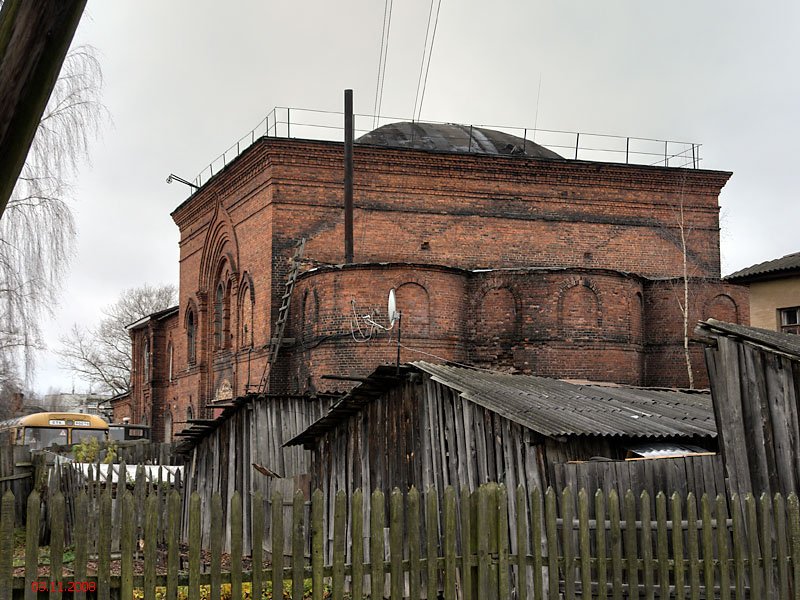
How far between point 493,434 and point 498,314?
50.5 feet

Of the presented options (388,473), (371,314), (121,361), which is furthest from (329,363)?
(121,361)

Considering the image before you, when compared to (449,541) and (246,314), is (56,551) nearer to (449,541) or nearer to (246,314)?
(449,541)

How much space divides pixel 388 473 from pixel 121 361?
5538 cm

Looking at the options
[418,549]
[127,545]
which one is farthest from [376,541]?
[127,545]

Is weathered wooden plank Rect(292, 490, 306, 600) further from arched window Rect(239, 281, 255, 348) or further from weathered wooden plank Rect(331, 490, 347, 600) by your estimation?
arched window Rect(239, 281, 255, 348)

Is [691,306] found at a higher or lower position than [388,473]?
higher

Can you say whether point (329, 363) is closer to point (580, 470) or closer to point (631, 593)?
point (580, 470)

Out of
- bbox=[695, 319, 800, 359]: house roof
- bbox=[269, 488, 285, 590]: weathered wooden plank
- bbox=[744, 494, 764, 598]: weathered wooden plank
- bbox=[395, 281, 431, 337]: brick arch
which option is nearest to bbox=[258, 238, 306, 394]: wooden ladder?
bbox=[395, 281, 431, 337]: brick arch

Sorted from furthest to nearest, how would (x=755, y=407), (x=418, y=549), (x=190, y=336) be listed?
(x=190, y=336) → (x=755, y=407) → (x=418, y=549)

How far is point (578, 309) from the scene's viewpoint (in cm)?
2586

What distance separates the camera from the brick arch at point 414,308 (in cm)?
2501

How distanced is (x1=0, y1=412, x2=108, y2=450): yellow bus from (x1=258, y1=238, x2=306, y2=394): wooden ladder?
536cm

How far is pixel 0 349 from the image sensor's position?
17.9 m

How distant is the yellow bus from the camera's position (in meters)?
28.1
